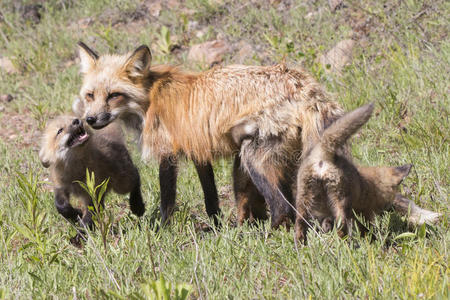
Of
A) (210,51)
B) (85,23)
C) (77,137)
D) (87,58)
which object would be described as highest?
(87,58)

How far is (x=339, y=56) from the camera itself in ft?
30.1

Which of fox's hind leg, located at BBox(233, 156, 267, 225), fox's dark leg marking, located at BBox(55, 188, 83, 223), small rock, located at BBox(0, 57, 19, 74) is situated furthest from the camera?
small rock, located at BBox(0, 57, 19, 74)

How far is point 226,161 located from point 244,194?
1.07m

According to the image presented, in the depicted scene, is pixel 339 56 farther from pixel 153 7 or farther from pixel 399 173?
pixel 153 7

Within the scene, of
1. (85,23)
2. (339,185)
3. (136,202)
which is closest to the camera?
(339,185)

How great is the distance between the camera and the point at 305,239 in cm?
508

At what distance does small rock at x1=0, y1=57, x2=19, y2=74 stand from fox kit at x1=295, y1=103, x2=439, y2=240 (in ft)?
29.4

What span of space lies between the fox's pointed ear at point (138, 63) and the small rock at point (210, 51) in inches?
168

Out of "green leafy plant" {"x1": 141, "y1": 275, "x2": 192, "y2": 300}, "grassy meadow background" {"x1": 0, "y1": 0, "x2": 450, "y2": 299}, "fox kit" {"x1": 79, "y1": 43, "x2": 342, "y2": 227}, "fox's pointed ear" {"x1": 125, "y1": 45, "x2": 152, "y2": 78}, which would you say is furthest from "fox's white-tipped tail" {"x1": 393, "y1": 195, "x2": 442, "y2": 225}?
"fox's pointed ear" {"x1": 125, "y1": 45, "x2": 152, "y2": 78}

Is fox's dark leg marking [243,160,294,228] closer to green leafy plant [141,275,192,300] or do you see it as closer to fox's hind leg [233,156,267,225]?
fox's hind leg [233,156,267,225]

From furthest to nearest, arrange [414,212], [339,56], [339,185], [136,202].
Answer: [339,56] < [136,202] < [414,212] < [339,185]

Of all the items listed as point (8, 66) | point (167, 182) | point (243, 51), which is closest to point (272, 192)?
point (167, 182)

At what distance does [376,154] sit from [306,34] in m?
4.14

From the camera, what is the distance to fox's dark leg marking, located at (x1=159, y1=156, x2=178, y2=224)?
5.85 meters
